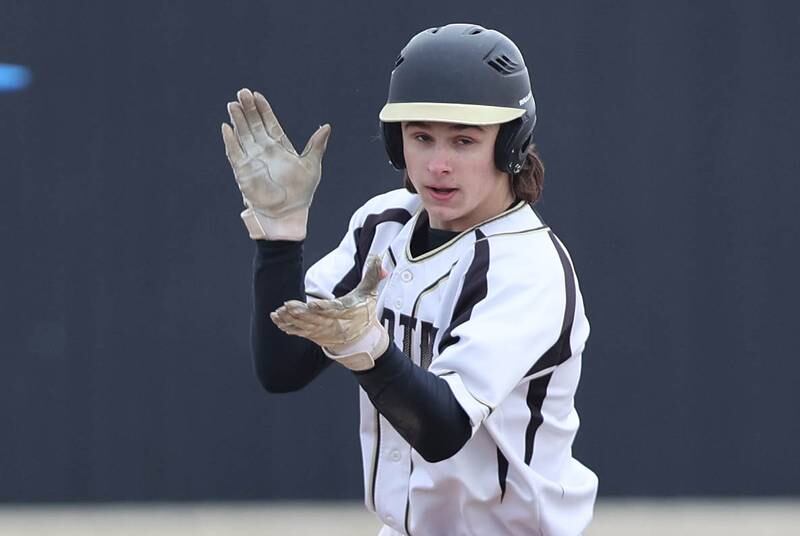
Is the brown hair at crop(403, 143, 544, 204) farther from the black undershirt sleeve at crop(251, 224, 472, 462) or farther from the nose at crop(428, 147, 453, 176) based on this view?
the black undershirt sleeve at crop(251, 224, 472, 462)

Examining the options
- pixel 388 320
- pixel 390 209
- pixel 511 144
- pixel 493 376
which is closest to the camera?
pixel 493 376

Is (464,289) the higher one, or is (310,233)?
(464,289)

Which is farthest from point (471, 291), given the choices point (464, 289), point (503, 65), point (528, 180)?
point (503, 65)

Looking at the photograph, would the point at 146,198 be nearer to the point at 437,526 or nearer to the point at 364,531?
the point at 364,531

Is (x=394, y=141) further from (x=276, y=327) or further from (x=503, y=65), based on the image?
(x=276, y=327)

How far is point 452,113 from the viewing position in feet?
9.20

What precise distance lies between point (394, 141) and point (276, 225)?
295mm

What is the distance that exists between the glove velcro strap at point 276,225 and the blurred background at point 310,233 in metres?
2.13

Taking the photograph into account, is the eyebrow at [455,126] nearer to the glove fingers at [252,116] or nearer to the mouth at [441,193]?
the mouth at [441,193]

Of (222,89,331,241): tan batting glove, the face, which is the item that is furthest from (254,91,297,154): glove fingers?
the face

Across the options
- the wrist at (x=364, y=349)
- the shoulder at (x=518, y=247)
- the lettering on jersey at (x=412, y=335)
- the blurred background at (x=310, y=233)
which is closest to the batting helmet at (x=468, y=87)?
the shoulder at (x=518, y=247)

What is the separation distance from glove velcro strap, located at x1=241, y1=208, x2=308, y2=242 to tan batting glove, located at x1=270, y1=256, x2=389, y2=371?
439 mm

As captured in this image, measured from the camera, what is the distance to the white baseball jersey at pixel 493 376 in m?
2.71

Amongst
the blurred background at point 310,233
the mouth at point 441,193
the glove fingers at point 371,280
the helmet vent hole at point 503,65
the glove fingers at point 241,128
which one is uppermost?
the helmet vent hole at point 503,65
